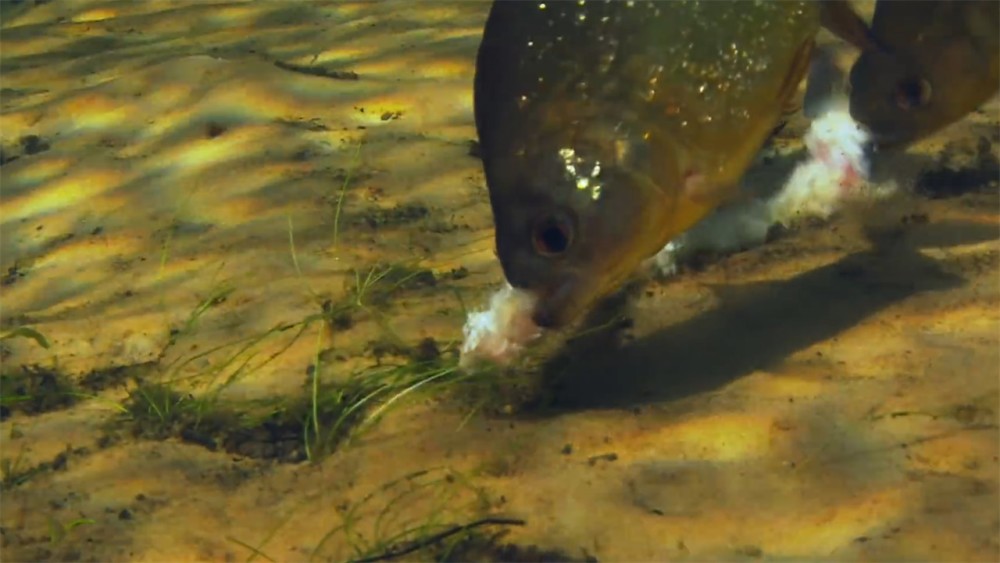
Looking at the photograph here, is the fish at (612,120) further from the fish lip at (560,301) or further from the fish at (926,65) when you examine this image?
the fish at (926,65)

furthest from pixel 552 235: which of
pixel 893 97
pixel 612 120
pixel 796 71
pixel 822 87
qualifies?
pixel 822 87

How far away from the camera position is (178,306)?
402 centimetres

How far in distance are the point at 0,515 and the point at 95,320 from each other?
115 centimetres

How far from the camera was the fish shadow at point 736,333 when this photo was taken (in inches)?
123

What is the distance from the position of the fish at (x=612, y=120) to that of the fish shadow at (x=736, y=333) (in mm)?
663

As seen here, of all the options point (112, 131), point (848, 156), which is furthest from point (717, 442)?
point (112, 131)

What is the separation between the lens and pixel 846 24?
2.90 meters

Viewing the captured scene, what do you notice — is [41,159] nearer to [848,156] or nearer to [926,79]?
[848,156]

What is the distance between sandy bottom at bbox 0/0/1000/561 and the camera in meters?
2.60

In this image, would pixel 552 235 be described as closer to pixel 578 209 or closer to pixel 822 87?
pixel 578 209

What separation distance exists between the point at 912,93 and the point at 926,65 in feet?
0.33

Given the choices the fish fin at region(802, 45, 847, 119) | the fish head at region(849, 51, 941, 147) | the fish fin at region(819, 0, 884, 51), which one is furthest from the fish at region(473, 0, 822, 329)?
the fish fin at region(802, 45, 847, 119)

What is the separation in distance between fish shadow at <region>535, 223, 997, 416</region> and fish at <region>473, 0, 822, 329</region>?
66 cm

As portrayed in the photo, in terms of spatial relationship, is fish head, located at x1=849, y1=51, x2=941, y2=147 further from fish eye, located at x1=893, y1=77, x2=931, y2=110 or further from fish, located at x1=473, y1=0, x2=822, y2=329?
fish, located at x1=473, y1=0, x2=822, y2=329
